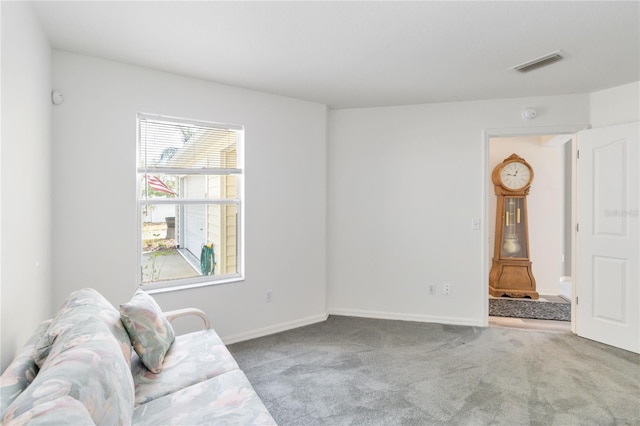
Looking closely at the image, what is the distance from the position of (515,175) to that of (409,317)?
2.70 m

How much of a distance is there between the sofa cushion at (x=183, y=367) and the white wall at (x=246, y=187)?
98cm

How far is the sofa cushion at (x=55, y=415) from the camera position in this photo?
784 mm

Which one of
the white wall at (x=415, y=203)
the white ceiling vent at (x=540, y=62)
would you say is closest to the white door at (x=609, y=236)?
the white wall at (x=415, y=203)

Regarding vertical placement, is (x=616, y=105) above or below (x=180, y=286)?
above

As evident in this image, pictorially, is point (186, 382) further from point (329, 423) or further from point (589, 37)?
point (589, 37)

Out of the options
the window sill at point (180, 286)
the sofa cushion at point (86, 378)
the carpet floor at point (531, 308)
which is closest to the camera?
the sofa cushion at point (86, 378)

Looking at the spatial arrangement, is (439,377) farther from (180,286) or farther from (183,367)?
(180,286)

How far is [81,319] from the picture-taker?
1406 mm

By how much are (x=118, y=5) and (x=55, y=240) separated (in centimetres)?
165

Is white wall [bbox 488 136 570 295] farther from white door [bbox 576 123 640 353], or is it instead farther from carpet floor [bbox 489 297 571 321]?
white door [bbox 576 123 640 353]

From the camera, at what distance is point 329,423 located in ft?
6.43

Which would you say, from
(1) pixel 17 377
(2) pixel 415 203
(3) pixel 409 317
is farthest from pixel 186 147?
(3) pixel 409 317

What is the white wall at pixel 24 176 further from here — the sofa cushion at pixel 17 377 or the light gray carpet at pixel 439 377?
the light gray carpet at pixel 439 377

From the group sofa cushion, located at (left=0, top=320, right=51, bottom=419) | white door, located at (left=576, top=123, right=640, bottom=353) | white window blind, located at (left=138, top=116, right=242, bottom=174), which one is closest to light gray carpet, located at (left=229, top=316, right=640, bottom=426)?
white door, located at (left=576, top=123, right=640, bottom=353)
